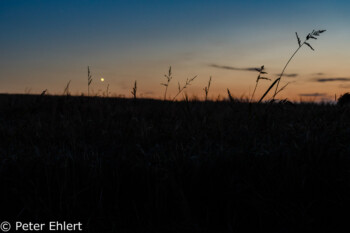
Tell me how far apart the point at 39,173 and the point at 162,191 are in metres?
0.72

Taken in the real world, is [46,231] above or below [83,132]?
below

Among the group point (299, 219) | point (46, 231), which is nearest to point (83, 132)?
point (46, 231)

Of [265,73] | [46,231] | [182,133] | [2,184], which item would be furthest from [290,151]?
[2,184]

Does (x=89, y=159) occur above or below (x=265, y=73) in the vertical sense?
below

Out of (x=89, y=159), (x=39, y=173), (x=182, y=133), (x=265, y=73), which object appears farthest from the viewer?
(x=265, y=73)

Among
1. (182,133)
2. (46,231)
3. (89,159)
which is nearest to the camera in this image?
(46,231)

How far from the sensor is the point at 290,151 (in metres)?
1.85

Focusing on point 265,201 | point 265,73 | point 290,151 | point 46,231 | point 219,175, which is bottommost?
point 46,231

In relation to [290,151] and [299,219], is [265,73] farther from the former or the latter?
[299,219]

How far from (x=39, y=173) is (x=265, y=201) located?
1265mm

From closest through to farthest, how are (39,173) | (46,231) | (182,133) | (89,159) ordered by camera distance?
(46,231) → (39,173) → (89,159) → (182,133)

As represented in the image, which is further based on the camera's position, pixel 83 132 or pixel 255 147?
pixel 83 132

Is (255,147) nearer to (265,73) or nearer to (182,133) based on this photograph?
(182,133)

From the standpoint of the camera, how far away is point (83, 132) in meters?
2.78
